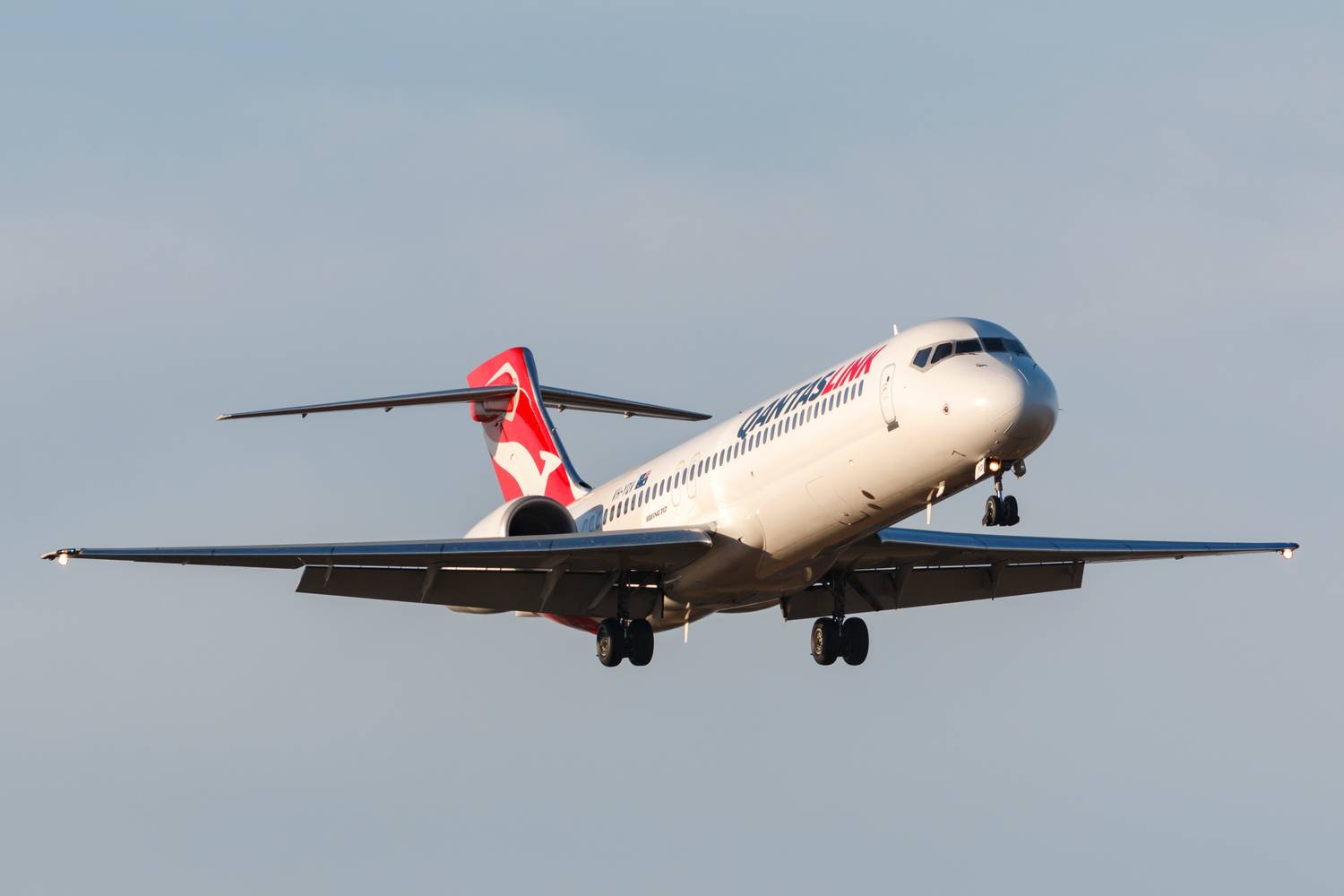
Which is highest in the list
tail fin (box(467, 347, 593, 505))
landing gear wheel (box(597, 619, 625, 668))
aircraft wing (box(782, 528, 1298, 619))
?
tail fin (box(467, 347, 593, 505))

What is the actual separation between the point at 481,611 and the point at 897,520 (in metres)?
6.60

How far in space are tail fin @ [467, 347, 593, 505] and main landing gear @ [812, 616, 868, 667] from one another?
19.7ft

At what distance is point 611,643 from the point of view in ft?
90.0

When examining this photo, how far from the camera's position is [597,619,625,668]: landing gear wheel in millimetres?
27422

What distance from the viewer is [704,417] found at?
34.9 metres

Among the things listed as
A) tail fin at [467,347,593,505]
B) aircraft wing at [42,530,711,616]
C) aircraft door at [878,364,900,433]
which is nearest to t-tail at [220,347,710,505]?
tail fin at [467,347,593,505]

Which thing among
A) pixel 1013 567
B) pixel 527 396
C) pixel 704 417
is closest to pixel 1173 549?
pixel 1013 567

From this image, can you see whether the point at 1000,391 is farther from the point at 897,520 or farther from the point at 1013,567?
the point at 1013,567

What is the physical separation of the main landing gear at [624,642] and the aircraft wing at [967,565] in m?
2.57

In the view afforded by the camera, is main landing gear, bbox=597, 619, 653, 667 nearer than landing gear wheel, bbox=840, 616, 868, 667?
Yes

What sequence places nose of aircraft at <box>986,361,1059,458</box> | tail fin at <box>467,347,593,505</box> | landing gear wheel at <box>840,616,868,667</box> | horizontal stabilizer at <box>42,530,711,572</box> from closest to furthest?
nose of aircraft at <box>986,361,1059,458</box>
horizontal stabilizer at <box>42,530,711,572</box>
landing gear wheel at <box>840,616,868,667</box>
tail fin at <box>467,347,593,505</box>

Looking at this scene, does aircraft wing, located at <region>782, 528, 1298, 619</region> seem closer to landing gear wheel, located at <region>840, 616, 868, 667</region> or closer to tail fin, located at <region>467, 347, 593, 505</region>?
landing gear wheel, located at <region>840, 616, 868, 667</region>

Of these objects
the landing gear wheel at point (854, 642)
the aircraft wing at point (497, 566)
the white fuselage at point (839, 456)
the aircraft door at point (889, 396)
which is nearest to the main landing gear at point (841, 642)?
the landing gear wheel at point (854, 642)

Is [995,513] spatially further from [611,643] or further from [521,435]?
[521,435]
